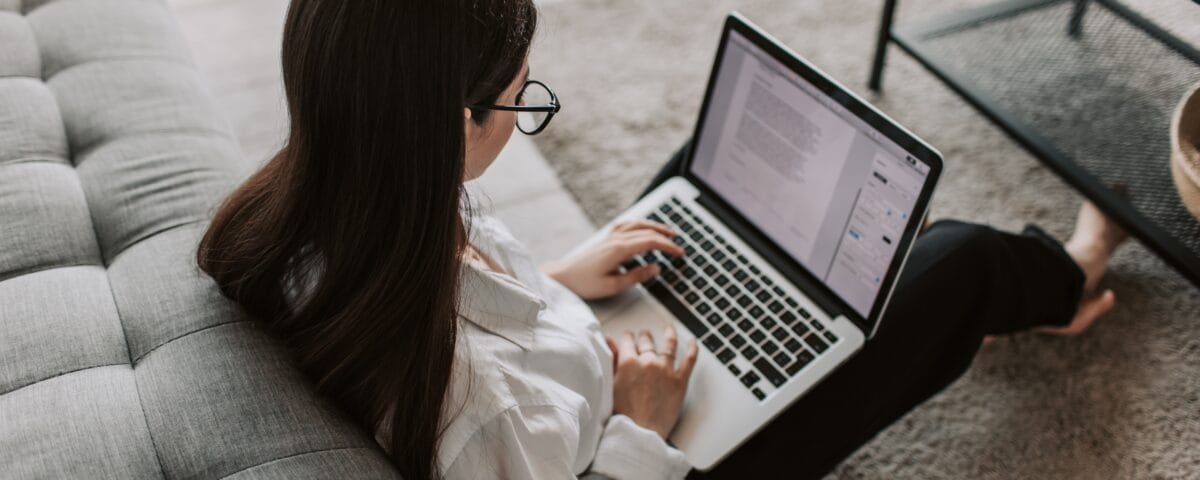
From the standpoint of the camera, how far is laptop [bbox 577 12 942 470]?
0.99 meters

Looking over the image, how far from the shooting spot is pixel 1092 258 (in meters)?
1.47

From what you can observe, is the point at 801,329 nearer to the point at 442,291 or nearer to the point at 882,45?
the point at 442,291

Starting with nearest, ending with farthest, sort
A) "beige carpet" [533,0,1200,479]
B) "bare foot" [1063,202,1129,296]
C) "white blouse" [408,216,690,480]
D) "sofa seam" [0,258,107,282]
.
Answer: "white blouse" [408,216,690,480], "sofa seam" [0,258,107,282], "beige carpet" [533,0,1200,479], "bare foot" [1063,202,1129,296]

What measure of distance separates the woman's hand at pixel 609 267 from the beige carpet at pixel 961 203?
491mm

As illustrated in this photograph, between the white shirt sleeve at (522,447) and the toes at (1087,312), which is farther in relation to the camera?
the toes at (1087,312)

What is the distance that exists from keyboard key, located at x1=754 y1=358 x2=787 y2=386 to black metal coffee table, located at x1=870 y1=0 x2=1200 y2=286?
0.71 m

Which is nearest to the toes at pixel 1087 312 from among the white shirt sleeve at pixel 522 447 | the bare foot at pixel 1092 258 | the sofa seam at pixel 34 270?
the bare foot at pixel 1092 258

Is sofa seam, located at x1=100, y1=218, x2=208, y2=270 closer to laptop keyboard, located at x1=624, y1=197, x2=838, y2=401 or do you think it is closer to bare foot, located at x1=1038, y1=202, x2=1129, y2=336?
laptop keyboard, located at x1=624, y1=197, x2=838, y2=401

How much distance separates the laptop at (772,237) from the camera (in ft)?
3.26

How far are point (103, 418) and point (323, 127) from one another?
32 centimetres

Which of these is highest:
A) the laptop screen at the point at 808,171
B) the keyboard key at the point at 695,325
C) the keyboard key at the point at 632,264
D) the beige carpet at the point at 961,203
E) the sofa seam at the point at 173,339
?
the laptop screen at the point at 808,171

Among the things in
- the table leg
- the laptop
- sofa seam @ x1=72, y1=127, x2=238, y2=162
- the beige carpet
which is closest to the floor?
the beige carpet

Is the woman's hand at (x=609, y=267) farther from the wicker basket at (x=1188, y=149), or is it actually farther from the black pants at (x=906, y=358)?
the wicker basket at (x=1188, y=149)

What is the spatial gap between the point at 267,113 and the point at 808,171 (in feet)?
4.65
